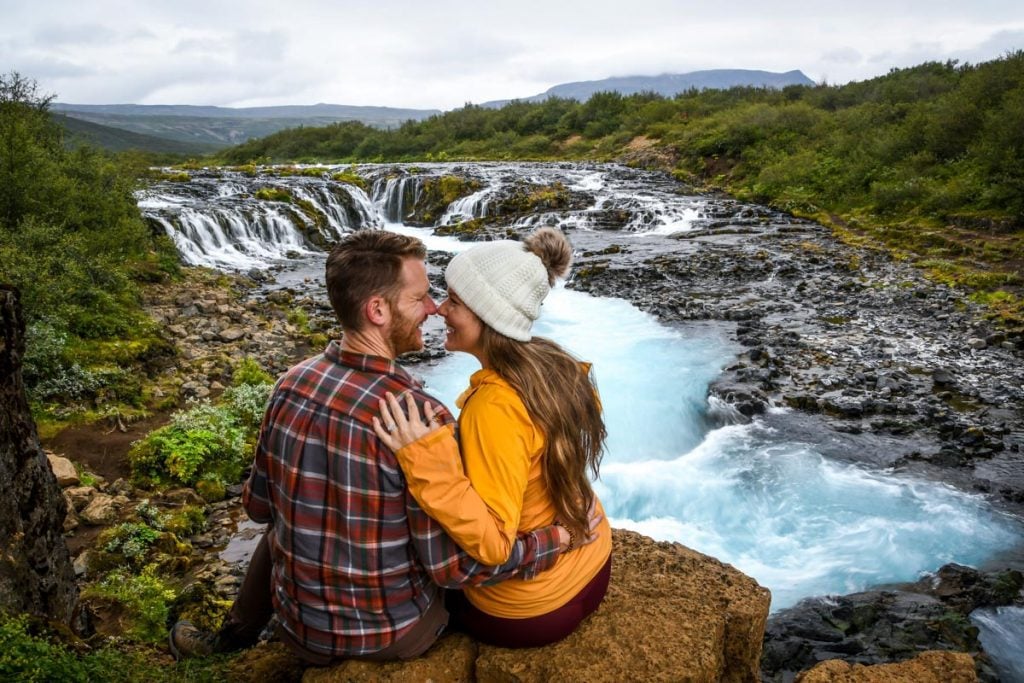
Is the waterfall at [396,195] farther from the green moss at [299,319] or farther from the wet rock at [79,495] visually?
the wet rock at [79,495]

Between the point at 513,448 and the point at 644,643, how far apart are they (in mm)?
1252

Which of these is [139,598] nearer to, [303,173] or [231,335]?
[231,335]

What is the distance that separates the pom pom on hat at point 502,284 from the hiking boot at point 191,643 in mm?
2333

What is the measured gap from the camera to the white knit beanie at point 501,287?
7.95 feet

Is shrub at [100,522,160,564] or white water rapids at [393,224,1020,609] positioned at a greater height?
shrub at [100,522,160,564]

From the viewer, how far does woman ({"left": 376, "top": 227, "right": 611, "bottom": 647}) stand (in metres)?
2.14

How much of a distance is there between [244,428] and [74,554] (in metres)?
2.72

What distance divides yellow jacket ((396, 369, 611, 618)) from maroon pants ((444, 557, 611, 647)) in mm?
158

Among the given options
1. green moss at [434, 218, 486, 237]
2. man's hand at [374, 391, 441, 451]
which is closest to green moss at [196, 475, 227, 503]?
man's hand at [374, 391, 441, 451]

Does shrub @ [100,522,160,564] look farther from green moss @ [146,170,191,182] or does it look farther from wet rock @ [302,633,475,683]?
green moss @ [146,170,191,182]

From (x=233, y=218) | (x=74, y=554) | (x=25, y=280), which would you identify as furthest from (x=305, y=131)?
(x=74, y=554)

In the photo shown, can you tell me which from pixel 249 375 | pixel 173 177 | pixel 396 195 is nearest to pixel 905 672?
pixel 249 375

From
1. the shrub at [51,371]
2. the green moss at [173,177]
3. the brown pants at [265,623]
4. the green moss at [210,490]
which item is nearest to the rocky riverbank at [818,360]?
the green moss at [210,490]

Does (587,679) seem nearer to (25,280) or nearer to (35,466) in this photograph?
(35,466)
